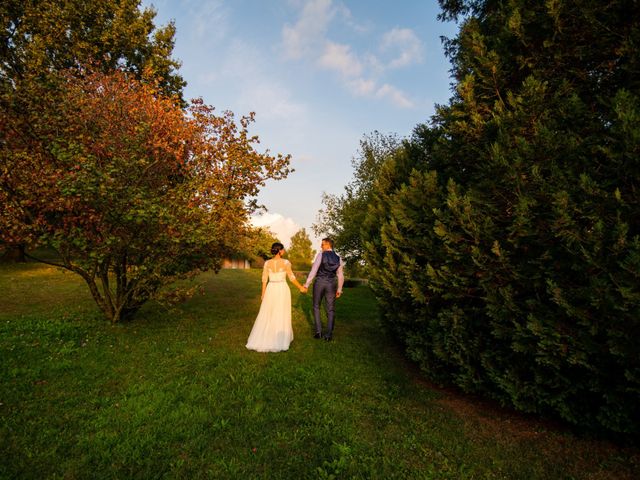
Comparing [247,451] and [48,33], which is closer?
[247,451]

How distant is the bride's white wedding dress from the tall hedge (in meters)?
3.36

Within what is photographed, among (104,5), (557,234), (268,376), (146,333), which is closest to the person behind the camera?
(557,234)

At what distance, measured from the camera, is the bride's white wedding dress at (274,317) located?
8.62 meters

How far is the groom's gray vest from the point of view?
9.80m

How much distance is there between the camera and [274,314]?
350 inches

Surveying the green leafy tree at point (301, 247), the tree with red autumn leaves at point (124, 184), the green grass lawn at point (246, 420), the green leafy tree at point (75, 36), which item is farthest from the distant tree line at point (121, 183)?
the green leafy tree at point (301, 247)

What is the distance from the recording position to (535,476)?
3.94 m

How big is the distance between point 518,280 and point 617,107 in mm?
2414

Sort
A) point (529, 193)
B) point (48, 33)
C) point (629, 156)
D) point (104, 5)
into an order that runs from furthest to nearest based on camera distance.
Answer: point (104, 5) → point (48, 33) → point (529, 193) → point (629, 156)

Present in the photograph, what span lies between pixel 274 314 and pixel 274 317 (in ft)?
0.26

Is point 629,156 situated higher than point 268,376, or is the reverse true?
point 629,156

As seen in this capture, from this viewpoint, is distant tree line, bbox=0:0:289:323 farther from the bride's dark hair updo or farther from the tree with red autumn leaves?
the bride's dark hair updo

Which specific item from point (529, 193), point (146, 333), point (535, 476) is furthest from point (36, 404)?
point (529, 193)

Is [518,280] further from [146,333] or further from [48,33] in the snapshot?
[48,33]
